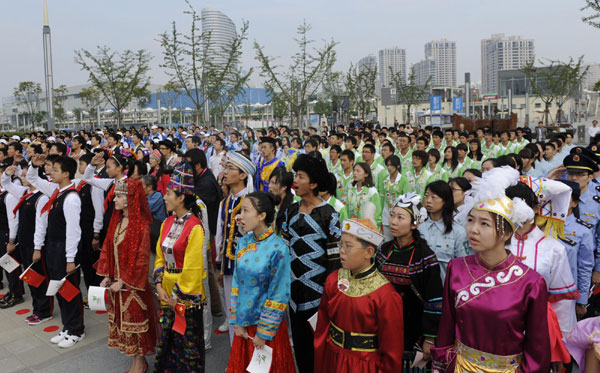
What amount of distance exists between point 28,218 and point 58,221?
0.96 meters

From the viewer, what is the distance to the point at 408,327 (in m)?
3.25

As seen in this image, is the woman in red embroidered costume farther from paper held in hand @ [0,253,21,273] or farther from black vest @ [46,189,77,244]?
paper held in hand @ [0,253,21,273]

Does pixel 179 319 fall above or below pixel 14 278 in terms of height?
above

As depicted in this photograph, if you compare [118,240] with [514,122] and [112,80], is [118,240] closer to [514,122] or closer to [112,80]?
[112,80]

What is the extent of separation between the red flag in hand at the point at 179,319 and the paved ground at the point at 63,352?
2.66 ft

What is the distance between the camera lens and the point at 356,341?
2.76 meters

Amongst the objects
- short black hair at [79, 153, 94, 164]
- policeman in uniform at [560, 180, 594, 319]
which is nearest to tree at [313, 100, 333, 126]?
short black hair at [79, 153, 94, 164]

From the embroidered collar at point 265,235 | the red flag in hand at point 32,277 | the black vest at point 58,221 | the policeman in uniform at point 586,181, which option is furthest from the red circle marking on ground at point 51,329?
the policeman in uniform at point 586,181

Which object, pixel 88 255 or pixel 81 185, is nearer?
pixel 81 185

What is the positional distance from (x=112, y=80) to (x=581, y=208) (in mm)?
22366

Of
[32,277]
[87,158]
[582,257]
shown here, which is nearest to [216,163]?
[87,158]

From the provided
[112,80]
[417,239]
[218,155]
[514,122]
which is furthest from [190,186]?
[514,122]

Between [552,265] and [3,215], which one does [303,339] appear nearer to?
[552,265]

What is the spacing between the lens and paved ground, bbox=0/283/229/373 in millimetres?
4391
